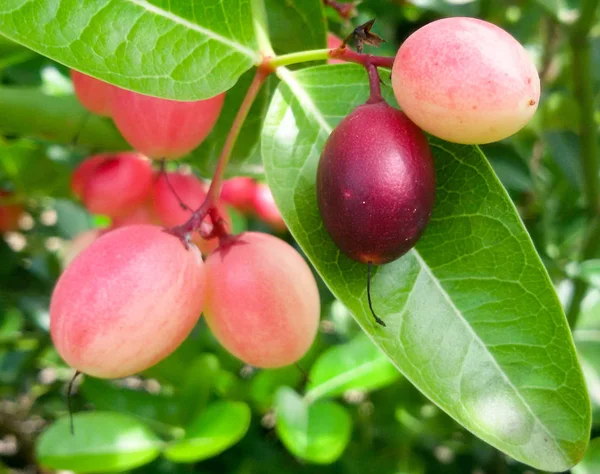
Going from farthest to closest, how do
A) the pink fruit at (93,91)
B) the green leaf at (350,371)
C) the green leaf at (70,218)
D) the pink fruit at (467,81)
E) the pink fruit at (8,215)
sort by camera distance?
the green leaf at (70,218) → the pink fruit at (8,215) → the green leaf at (350,371) → the pink fruit at (93,91) → the pink fruit at (467,81)

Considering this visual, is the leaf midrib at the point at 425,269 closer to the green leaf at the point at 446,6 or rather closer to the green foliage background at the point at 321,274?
the green foliage background at the point at 321,274

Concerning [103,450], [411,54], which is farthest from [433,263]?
[103,450]

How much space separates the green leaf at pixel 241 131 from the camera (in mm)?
760

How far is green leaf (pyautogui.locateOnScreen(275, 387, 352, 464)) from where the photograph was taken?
1.01m

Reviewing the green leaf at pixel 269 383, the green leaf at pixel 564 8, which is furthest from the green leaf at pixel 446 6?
the green leaf at pixel 269 383

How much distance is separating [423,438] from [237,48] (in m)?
1.01

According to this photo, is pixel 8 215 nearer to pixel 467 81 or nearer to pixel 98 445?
pixel 98 445

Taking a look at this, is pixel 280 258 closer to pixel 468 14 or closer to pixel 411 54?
pixel 411 54

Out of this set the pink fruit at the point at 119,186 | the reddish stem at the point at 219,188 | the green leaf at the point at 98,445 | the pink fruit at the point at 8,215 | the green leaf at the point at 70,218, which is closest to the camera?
the reddish stem at the point at 219,188

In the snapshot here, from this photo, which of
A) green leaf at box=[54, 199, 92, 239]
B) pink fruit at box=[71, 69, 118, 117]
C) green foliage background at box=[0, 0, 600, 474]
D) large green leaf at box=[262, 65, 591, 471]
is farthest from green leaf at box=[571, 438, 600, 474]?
green leaf at box=[54, 199, 92, 239]

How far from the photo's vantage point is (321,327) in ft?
4.94

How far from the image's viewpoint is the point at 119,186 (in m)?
0.83

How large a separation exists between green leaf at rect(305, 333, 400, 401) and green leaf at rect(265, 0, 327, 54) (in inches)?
20.0

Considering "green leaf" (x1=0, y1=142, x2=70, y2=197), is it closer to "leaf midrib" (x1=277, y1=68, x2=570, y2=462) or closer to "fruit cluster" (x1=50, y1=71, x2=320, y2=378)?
"fruit cluster" (x1=50, y1=71, x2=320, y2=378)
